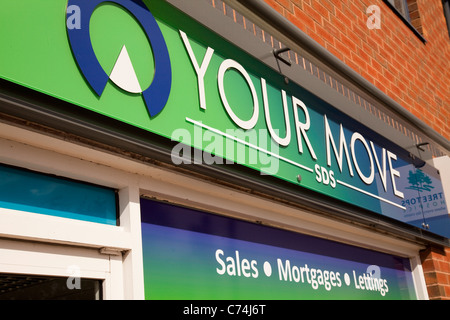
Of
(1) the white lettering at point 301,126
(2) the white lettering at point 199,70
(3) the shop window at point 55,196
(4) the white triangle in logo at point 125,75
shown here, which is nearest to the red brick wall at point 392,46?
(1) the white lettering at point 301,126

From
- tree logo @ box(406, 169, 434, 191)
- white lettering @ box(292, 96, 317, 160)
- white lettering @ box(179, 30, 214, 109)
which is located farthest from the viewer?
tree logo @ box(406, 169, 434, 191)

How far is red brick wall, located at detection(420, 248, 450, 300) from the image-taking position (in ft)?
13.3

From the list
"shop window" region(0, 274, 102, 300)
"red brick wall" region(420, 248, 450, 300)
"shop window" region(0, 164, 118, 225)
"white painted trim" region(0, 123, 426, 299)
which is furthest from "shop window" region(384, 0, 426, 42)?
"shop window" region(0, 274, 102, 300)

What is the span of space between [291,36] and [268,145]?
1.78ft

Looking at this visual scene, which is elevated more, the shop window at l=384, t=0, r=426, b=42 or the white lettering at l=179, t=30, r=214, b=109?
the shop window at l=384, t=0, r=426, b=42

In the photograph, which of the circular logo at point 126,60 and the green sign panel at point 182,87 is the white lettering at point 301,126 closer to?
the green sign panel at point 182,87

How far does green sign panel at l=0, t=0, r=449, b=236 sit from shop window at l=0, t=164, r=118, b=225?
28cm

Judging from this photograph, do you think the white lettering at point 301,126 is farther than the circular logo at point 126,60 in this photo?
Yes

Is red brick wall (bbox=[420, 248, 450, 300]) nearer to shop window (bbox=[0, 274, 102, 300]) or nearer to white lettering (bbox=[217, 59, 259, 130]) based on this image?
white lettering (bbox=[217, 59, 259, 130])

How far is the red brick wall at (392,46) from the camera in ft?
11.8

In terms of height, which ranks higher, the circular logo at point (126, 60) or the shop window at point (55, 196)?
the circular logo at point (126, 60)

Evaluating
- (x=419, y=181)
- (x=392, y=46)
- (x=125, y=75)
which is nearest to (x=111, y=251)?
(x=125, y=75)

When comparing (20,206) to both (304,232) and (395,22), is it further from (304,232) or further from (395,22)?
(395,22)
